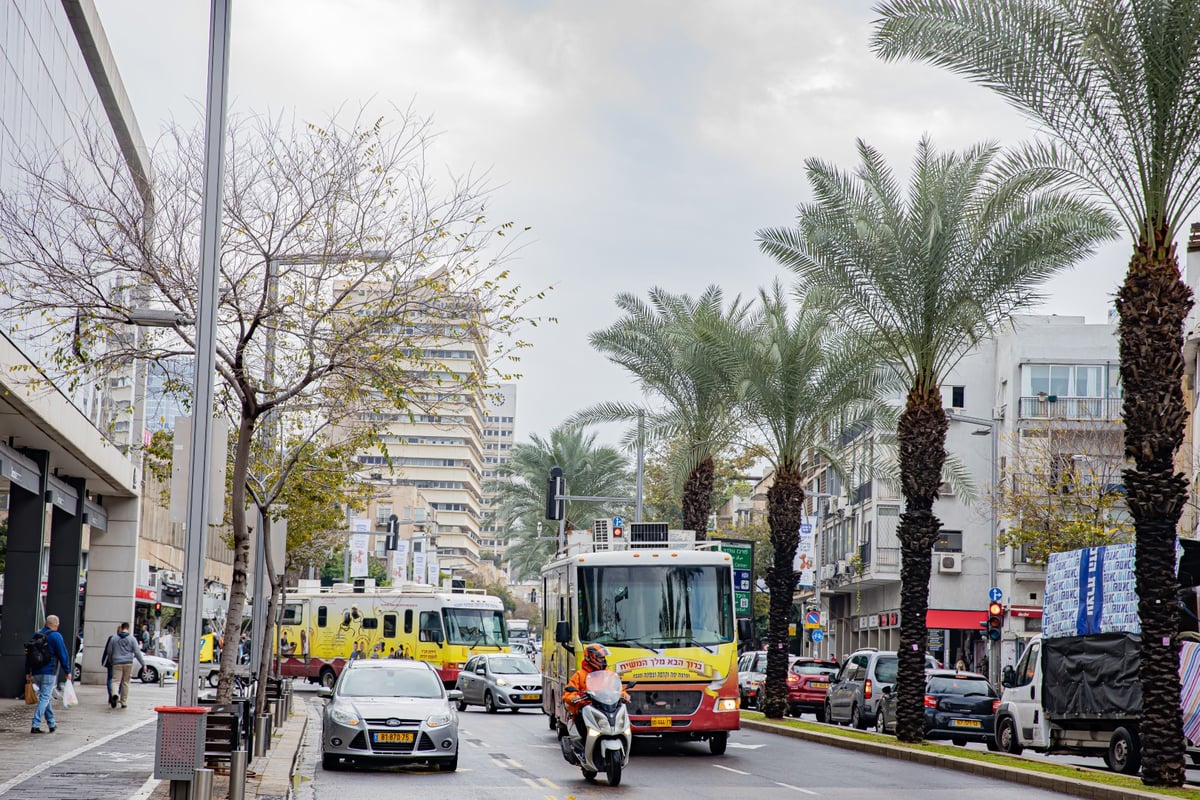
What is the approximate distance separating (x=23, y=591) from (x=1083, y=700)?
→ 70.8 ft

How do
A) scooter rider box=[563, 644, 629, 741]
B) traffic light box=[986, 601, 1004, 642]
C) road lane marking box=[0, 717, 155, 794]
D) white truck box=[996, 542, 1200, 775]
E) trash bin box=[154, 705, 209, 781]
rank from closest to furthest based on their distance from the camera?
trash bin box=[154, 705, 209, 781], road lane marking box=[0, 717, 155, 794], scooter rider box=[563, 644, 629, 741], white truck box=[996, 542, 1200, 775], traffic light box=[986, 601, 1004, 642]

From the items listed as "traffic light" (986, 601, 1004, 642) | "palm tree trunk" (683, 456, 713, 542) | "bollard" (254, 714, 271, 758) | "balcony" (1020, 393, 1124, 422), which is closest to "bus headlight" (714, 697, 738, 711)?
"bollard" (254, 714, 271, 758)

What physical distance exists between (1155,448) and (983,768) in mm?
5510

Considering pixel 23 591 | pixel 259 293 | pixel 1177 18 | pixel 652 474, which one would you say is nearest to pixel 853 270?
pixel 1177 18

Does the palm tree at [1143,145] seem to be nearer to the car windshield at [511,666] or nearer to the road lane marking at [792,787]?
the road lane marking at [792,787]

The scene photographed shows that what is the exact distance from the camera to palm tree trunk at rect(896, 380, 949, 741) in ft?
89.8

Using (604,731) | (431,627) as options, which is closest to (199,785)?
(604,731)

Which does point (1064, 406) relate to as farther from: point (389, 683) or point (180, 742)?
point (180, 742)

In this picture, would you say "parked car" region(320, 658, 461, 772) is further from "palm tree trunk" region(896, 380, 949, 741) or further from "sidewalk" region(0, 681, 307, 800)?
"palm tree trunk" region(896, 380, 949, 741)

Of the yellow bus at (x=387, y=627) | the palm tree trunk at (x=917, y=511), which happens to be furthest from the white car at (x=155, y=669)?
the palm tree trunk at (x=917, y=511)

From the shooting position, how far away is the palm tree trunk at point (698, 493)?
1663 inches

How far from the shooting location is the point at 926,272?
27.5 m

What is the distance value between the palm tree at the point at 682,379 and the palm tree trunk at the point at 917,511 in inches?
494

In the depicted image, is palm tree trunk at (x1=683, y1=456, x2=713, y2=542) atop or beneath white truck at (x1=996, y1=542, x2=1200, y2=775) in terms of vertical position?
atop
